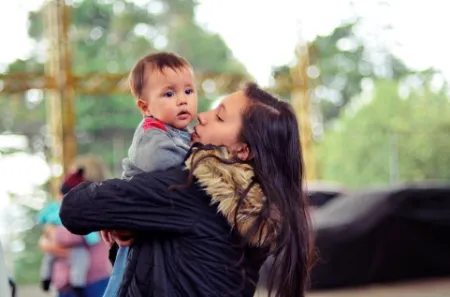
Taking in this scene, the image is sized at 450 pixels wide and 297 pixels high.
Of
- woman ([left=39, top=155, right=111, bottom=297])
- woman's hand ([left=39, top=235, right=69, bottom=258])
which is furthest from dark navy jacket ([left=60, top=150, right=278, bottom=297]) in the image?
woman's hand ([left=39, top=235, right=69, bottom=258])

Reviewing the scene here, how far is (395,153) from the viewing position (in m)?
15.3

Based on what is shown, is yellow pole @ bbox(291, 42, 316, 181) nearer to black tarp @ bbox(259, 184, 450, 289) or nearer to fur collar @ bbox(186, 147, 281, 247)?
black tarp @ bbox(259, 184, 450, 289)

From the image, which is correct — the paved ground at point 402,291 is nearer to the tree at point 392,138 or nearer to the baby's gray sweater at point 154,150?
the tree at point 392,138

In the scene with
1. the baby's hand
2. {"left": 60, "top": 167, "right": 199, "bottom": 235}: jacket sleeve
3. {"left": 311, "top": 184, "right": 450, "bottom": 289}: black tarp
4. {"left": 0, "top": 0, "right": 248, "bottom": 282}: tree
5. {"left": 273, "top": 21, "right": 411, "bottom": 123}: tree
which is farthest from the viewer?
{"left": 273, "top": 21, "right": 411, "bottom": 123}: tree

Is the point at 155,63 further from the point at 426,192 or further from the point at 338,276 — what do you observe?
the point at 426,192

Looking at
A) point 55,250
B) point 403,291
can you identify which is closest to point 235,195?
point 55,250

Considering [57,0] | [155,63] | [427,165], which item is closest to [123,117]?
[57,0]

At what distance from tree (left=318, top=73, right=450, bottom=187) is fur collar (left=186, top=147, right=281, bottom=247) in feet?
43.7

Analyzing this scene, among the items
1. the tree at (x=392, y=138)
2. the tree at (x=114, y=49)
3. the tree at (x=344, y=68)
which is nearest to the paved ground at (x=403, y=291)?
the tree at (x=392, y=138)

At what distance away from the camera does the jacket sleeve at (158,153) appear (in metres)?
2.07

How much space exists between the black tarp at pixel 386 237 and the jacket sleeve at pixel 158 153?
24.0 ft

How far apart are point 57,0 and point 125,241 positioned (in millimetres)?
15666

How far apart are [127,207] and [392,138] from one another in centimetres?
1364

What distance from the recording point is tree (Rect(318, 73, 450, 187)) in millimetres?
16219
